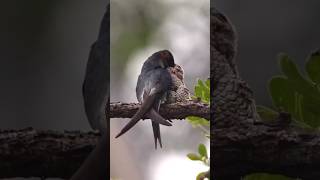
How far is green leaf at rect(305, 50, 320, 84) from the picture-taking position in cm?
212

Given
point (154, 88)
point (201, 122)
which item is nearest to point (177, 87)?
point (154, 88)

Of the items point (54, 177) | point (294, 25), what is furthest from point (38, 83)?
point (294, 25)

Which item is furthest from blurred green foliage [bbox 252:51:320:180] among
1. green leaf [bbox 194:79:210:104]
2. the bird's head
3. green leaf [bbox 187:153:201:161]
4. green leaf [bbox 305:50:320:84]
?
the bird's head

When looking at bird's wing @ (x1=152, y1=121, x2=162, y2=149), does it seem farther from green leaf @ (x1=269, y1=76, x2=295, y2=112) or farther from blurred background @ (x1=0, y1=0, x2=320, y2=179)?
green leaf @ (x1=269, y1=76, x2=295, y2=112)

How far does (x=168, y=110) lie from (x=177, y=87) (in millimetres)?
140

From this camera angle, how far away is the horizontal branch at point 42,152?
243 cm

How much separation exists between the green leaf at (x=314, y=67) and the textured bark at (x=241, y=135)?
0.26m

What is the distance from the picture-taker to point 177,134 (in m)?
2.57

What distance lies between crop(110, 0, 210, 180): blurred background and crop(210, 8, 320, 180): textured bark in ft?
0.54

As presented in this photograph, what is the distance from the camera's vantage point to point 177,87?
2596 millimetres

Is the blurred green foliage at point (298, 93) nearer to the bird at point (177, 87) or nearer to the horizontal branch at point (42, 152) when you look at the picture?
the bird at point (177, 87)

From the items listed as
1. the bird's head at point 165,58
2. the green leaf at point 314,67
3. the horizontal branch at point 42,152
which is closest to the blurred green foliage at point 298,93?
the green leaf at point 314,67

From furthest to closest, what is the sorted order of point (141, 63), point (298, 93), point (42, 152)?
point (141, 63), point (42, 152), point (298, 93)

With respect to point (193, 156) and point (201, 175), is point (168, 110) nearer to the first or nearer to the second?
point (193, 156)
